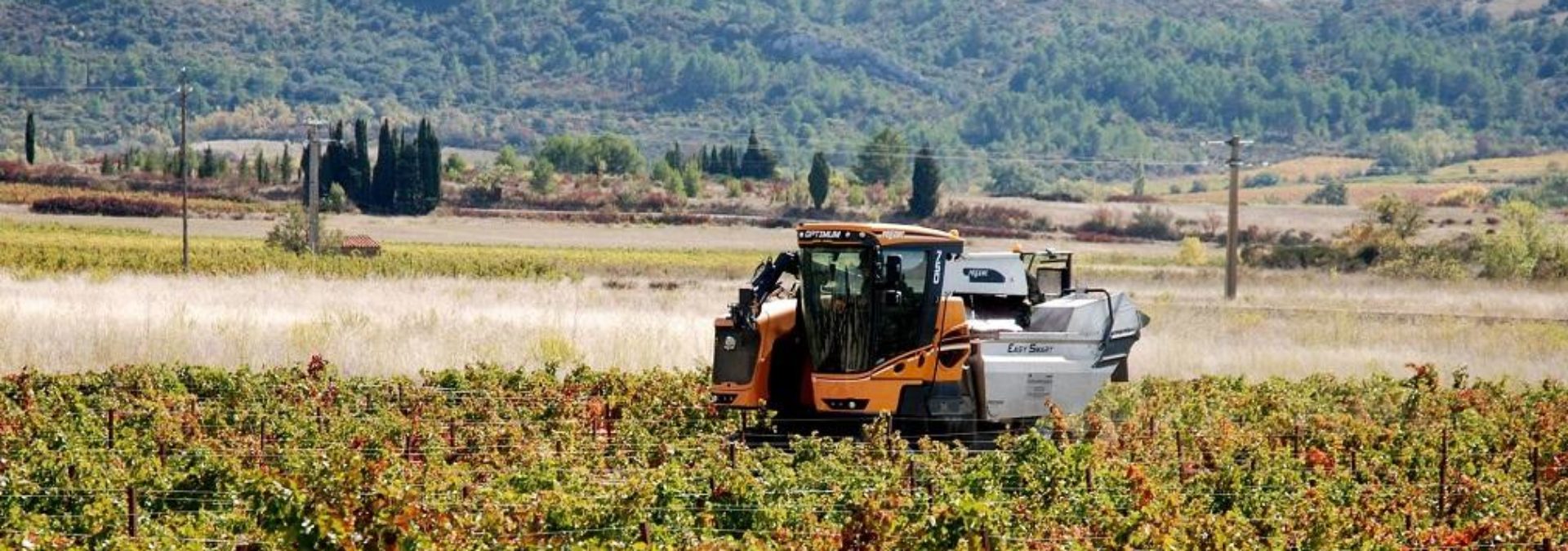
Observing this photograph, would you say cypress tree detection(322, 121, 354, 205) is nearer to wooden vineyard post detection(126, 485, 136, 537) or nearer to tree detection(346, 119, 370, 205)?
tree detection(346, 119, 370, 205)

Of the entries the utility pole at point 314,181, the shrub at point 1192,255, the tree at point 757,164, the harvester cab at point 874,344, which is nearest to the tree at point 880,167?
the tree at point 757,164

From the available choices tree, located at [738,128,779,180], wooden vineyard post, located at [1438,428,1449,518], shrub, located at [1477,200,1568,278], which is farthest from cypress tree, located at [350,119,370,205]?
wooden vineyard post, located at [1438,428,1449,518]

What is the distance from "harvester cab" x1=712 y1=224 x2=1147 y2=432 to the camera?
2320 centimetres

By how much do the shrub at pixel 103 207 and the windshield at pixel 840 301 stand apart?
224 feet

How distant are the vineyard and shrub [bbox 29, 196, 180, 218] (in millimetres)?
60529

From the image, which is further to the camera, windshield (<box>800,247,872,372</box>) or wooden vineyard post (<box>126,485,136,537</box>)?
windshield (<box>800,247,872,372</box>)

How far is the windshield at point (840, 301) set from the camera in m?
23.3

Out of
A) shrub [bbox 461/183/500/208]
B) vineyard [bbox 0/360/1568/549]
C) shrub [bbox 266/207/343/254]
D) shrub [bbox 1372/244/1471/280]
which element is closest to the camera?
vineyard [bbox 0/360/1568/549]

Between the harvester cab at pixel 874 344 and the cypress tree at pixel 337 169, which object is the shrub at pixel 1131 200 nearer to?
the cypress tree at pixel 337 169

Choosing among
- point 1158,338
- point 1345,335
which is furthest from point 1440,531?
point 1345,335

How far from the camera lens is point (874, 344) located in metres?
23.4

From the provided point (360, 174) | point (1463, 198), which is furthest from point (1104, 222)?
point (1463, 198)

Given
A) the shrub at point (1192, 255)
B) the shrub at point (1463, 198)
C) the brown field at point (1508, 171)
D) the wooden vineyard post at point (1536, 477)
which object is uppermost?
the brown field at point (1508, 171)

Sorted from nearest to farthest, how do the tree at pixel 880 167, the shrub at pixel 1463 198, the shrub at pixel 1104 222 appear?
1. the shrub at pixel 1104 222
2. the shrub at pixel 1463 198
3. the tree at pixel 880 167
